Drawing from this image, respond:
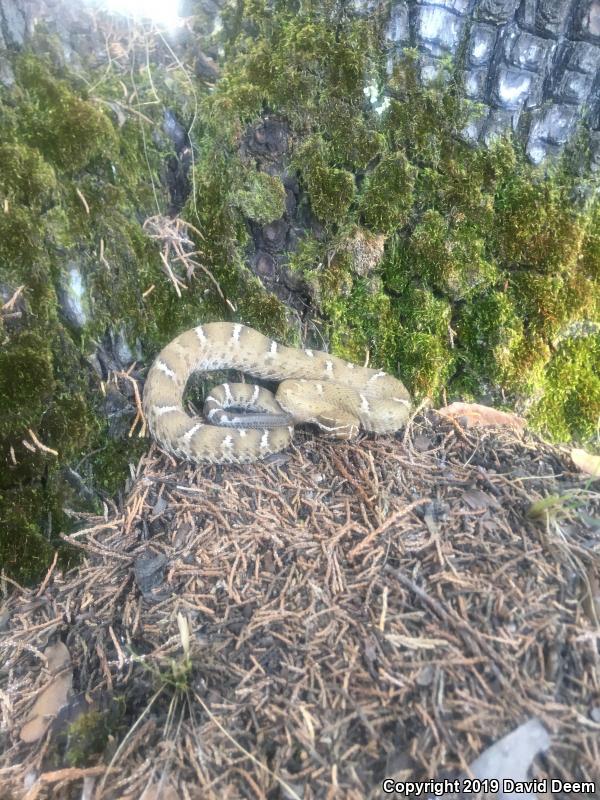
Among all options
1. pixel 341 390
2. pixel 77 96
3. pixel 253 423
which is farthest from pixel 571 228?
pixel 77 96

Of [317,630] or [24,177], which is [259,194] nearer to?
[24,177]

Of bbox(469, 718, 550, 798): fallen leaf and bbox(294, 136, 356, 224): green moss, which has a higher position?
bbox(294, 136, 356, 224): green moss

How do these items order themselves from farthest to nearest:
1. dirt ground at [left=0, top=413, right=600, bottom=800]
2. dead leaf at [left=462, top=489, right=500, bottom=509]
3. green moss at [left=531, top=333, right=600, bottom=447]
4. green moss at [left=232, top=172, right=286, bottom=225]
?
green moss at [left=531, top=333, right=600, bottom=447], green moss at [left=232, top=172, right=286, bottom=225], dead leaf at [left=462, top=489, right=500, bottom=509], dirt ground at [left=0, top=413, right=600, bottom=800]

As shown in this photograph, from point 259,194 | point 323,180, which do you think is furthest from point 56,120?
point 323,180

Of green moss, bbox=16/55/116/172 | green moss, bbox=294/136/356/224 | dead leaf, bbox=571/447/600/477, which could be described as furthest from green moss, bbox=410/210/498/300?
green moss, bbox=16/55/116/172

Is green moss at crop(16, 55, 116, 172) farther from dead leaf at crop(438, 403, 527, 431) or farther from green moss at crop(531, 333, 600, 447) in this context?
green moss at crop(531, 333, 600, 447)

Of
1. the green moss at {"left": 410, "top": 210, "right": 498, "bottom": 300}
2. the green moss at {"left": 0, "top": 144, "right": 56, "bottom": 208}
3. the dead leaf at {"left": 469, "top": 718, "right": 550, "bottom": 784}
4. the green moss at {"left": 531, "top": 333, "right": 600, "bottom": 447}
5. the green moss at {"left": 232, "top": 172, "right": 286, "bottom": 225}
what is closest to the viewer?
the dead leaf at {"left": 469, "top": 718, "right": 550, "bottom": 784}

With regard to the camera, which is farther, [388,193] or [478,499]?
[388,193]
